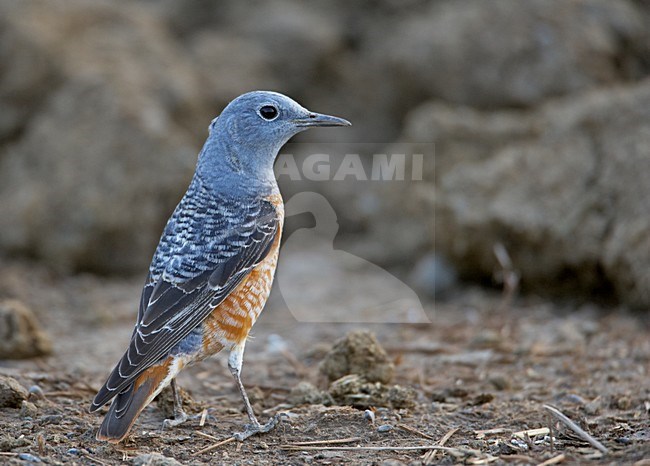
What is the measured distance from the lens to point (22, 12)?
11062 millimetres

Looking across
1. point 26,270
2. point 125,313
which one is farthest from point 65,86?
point 125,313

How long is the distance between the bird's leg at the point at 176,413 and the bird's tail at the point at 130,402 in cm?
41

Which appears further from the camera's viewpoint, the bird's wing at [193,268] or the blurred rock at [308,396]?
the blurred rock at [308,396]

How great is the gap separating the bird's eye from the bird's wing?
0.63 metres

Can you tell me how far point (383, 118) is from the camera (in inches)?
489

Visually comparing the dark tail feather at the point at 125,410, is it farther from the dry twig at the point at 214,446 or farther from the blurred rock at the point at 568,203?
the blurred rock at the point at 568,203

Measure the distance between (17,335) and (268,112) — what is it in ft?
9.17

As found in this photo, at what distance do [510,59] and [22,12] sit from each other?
6.64 meters

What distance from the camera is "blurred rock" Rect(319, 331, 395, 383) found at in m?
5.94

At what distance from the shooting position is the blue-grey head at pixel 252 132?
19.4 feet

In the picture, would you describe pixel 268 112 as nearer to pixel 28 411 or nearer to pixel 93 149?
pixel 28 411

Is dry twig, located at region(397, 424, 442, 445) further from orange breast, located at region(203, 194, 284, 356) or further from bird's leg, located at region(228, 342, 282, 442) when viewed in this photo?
orange breast, located at region(203, 194, 284, 356)

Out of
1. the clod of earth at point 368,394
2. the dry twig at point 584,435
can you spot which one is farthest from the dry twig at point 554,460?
the clod of earth at point 368,394

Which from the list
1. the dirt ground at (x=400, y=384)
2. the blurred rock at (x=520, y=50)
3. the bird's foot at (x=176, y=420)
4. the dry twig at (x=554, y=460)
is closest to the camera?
the dry twig at (x=554, y=460)
